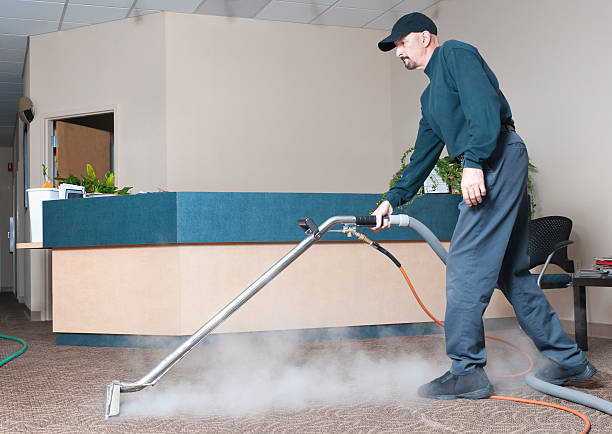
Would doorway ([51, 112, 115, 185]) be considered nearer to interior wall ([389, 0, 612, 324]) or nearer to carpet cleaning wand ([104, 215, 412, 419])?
interior wall ([389, 0, 612, 324])

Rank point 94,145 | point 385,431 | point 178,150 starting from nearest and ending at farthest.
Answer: point 385,431 → point 178,150 → point 94,145

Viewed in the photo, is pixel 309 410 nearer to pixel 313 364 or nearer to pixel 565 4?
pixel 313 364

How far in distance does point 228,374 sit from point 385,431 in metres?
1.04

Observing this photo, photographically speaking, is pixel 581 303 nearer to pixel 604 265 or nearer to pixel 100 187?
pixel 604 265

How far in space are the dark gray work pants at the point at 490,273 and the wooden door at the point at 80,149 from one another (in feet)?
15.2

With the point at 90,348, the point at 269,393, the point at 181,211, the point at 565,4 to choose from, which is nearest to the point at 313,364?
the point at 269,393

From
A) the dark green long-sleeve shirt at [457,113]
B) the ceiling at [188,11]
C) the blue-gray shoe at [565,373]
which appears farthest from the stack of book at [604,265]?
the ceiling at [188,11]

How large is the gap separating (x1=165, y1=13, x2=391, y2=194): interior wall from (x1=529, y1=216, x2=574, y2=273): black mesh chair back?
2.38 metres

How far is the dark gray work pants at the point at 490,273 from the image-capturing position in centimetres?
194

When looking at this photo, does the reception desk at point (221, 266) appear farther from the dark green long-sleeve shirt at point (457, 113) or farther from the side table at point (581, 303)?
the dark green long-sleeve shirt at point (457, 113)

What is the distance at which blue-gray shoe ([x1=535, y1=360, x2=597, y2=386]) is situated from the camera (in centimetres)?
202

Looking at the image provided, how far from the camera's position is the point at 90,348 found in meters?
3.36

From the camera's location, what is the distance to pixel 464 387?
197 cm

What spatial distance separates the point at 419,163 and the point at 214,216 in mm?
1300
